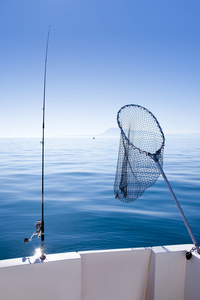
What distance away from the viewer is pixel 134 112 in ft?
Answer: 8.75

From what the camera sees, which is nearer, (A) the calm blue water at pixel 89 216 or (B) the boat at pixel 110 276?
(B) the boat at pixel 110 276

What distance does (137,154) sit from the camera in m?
2.42

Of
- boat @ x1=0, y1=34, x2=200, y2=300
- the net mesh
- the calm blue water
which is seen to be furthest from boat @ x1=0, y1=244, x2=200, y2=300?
the calm blue water

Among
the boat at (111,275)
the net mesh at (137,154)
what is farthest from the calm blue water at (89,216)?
the net mesh at (137,154)

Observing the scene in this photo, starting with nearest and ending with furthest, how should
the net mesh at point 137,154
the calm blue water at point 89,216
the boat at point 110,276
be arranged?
1. the boat at point 110,276
2. the net mesh at point 137,154
3. the calm blue water at point 89,216

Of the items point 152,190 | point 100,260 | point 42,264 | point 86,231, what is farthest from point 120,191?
point 152,190

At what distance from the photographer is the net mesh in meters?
2.43

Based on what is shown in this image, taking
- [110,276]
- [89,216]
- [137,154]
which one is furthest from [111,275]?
[89,216]

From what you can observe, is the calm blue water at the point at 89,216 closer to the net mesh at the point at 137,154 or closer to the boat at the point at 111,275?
the boat at the point at 111,275

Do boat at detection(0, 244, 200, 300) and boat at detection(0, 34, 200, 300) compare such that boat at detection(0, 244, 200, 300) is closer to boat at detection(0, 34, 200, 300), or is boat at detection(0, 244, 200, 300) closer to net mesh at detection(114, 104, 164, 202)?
boat at detection(0, 34, 200, 300)

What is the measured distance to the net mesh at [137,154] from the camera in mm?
2428

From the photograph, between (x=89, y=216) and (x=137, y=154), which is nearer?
(x=137, y=154)

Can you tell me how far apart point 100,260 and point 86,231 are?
352 cm

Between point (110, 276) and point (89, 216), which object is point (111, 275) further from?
point (89, 216)
